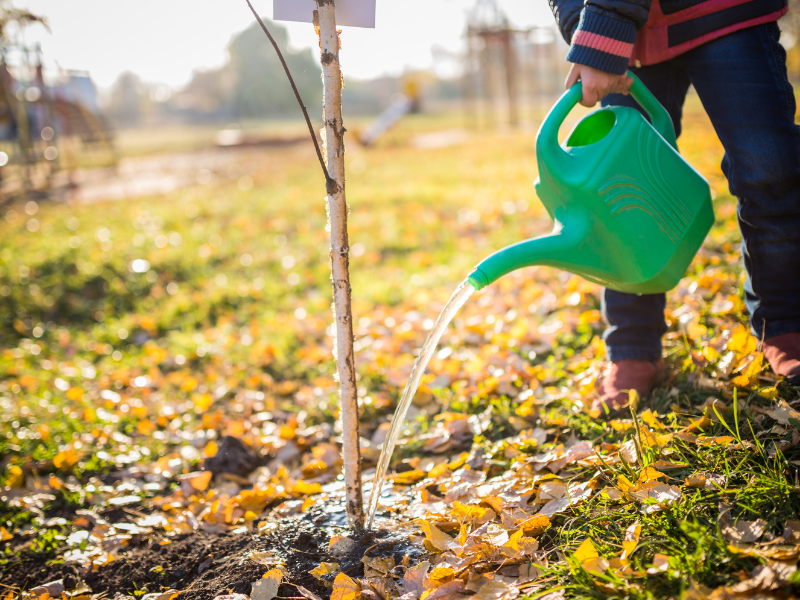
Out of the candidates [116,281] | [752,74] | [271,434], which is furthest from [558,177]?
[116,281]

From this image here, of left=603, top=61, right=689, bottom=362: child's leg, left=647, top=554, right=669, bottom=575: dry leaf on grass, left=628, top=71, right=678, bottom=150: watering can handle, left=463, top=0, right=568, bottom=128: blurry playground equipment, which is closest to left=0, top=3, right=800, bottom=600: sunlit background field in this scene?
left=647, top=554, right=669, bottom=575: dry leaf on grass

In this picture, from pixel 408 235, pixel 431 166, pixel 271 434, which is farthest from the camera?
pixel 431 166

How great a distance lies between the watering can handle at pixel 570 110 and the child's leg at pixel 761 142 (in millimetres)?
126

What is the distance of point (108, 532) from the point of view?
5.52 ft

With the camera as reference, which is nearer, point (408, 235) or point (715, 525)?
point (715, 525)

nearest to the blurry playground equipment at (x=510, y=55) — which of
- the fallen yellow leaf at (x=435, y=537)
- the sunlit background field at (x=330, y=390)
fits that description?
the sunlit background field at (x=330, y=390)

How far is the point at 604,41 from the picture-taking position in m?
1.30

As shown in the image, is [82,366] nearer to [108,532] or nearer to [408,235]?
[108,532]

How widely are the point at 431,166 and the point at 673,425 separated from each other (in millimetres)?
7890

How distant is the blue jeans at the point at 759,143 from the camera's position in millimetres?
1362

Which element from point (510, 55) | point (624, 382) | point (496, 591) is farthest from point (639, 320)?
point (510, 55)

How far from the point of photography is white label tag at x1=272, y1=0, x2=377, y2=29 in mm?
1240

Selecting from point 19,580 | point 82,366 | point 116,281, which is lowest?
point 19,580

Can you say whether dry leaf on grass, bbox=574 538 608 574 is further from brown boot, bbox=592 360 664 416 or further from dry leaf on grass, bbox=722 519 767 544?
brown boot, bbox=592 360 664 416
